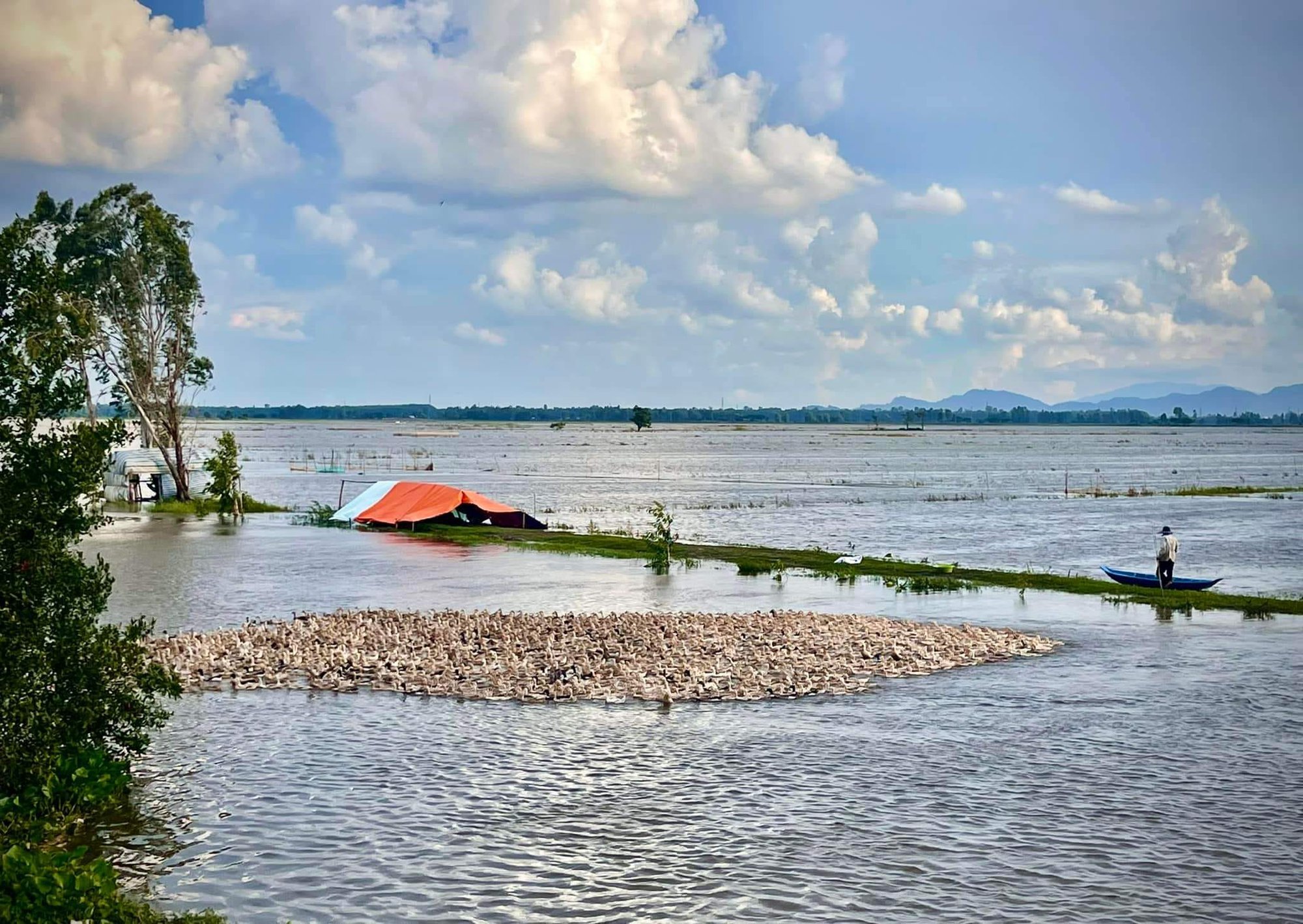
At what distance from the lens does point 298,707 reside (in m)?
19.4

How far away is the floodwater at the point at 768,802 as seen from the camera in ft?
39.7

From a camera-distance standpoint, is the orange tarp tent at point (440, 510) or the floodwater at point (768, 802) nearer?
the floodwater at point (768, 802)

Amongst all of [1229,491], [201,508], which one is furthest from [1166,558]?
[1229,491]

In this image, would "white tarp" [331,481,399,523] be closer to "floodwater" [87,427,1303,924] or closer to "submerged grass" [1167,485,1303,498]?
"floodwater" [87,427,1303,924]

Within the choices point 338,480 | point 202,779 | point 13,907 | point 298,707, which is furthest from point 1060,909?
point 338,480

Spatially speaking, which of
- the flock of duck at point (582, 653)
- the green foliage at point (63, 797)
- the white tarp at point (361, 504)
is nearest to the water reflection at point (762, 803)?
the green foliage at point (63, 797)

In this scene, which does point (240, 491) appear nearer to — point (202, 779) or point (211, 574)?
point (211, 574)

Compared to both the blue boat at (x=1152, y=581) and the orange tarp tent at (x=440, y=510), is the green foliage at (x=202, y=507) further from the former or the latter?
the blue boat at (x=1152, y=581)

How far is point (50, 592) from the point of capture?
41.8 ft

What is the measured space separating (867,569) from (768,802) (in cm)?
2384

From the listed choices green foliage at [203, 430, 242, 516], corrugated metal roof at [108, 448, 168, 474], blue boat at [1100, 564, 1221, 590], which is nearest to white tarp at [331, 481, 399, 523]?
green foliage at [203, 430, 242, 516]

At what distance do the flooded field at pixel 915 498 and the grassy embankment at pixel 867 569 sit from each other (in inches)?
194

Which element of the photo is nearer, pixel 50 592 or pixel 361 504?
pixel 50 592

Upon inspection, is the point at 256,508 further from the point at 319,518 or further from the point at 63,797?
the point at 63,797
